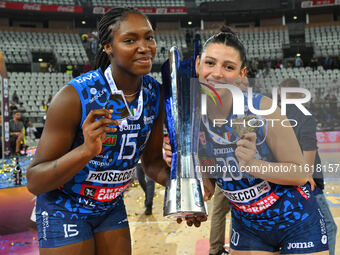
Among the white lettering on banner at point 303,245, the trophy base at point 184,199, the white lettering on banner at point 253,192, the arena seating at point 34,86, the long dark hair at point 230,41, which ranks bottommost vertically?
the white lettering on banner at point 303,245

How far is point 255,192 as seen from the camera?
1623 mm

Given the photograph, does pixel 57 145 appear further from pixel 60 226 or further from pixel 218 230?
pixel 218 230

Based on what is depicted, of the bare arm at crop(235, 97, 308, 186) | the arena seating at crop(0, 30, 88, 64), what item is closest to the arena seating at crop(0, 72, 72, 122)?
the arena seating at crop(0, 30, 88, 64)

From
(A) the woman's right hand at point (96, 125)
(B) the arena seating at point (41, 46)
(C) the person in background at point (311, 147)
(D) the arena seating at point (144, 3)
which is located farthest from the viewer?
(D) the arena seating at point (144, 3)

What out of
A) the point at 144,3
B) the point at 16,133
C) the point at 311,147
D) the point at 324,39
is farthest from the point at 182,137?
the point at 144,3

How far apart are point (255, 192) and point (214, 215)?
71.8 inches

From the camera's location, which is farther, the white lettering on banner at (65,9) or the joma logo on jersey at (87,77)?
the white lettering on banner at (65,9)

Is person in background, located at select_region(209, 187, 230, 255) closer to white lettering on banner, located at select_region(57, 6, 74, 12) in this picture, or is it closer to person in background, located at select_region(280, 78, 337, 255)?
person in background, located at select_region(280, 78, 337, 255)

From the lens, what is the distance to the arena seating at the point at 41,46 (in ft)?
57.5

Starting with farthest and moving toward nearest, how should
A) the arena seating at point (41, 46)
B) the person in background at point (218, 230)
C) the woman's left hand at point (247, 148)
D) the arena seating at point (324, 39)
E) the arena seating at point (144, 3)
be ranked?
the arena seating at point (144, 3) < the arena seating at point (324, 39) < the arena seating at point (41, 46) < the person in background at point (218, 230) < the woman's left hand at point (247, 148)

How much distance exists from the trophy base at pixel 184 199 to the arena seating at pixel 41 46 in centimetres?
1747

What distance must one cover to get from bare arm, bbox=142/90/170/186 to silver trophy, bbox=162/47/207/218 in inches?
15.6

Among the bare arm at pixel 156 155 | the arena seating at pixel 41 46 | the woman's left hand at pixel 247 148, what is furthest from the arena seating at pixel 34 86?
the woman's left hand at pixel 247 148

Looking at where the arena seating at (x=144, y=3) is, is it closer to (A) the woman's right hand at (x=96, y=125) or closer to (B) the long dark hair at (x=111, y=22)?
(B) the long dark hair at (x=111, y=22)
